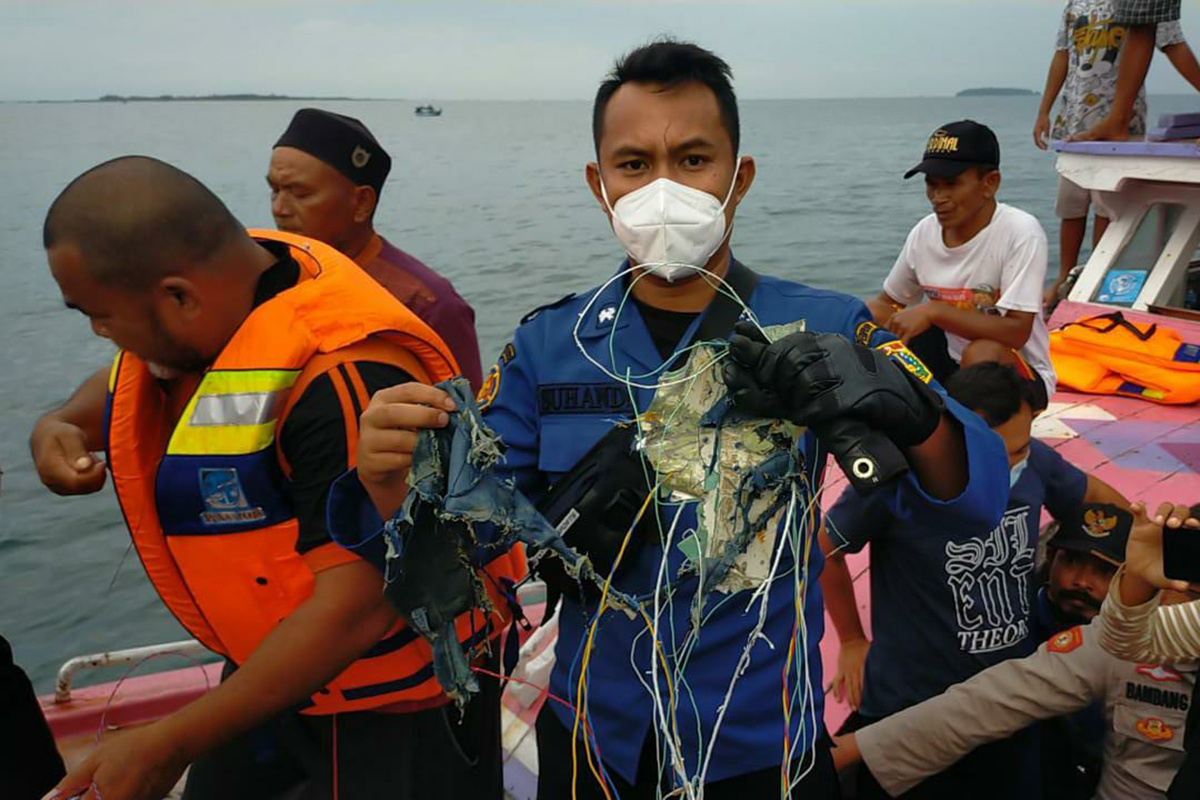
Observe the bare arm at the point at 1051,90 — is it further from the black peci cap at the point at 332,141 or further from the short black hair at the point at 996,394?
the black peci cap at the point at 332,141

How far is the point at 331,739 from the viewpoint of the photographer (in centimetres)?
194

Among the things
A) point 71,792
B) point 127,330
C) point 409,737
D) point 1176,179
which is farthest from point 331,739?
point 1176,179

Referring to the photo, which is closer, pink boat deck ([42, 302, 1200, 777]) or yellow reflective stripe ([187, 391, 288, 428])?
yellow reflective stripe ([187, 391, 288, 428])

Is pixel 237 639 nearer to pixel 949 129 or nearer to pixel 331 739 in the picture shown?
pixel 331 739

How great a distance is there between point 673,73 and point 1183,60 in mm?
6451

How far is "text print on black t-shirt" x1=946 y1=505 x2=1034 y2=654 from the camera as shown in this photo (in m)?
2.57

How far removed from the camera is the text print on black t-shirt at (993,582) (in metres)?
2.57

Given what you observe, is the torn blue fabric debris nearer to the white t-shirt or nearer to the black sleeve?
the black sleeve

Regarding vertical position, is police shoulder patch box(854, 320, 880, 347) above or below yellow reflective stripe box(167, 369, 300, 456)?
above

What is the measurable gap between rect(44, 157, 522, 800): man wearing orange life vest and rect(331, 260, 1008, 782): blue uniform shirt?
0.75 feet

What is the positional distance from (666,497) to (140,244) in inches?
44.8

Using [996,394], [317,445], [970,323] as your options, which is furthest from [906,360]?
[970,323]

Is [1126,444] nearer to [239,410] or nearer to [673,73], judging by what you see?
[673,73]

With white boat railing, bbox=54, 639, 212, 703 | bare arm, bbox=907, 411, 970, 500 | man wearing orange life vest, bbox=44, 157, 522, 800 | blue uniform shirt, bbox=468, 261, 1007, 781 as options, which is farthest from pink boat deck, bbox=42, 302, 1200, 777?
bare arm, bbox=907, 411, 970, 500
